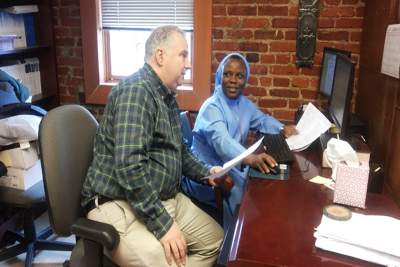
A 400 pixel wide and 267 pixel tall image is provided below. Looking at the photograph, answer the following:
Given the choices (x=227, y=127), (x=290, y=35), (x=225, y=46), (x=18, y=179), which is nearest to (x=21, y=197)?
(x=18, y=179)

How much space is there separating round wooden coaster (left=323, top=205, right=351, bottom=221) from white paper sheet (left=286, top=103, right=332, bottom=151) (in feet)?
2.16

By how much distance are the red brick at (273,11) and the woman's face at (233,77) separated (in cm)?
53

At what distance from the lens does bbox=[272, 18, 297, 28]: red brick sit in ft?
8.14

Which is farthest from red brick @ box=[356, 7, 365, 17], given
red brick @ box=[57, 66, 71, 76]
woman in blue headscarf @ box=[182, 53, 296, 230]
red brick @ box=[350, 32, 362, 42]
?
red brick @ box=[57, 66, 71, 76]

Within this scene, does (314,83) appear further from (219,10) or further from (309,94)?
(219,10)

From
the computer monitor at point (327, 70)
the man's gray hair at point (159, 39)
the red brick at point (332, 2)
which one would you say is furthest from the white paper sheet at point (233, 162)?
the red brick at point (332, 2)

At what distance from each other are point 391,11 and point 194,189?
128 cm

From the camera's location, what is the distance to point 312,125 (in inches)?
76.5

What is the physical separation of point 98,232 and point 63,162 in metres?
0.33

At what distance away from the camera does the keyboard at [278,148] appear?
1686 mm

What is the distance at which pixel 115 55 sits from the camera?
2.93 metres

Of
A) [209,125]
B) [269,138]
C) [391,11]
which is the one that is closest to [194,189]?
[209,125]

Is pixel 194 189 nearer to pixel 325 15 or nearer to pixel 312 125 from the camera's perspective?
pixel 312 125

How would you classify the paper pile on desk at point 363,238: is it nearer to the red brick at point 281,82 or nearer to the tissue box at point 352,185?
the tissue box at point 352,185
